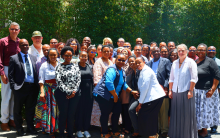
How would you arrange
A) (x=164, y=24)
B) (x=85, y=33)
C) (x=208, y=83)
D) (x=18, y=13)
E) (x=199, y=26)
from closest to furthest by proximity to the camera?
1. (x=208, y=83)
2. (x=18, y=13)
3. (x=85, y=33)
4. (x=199, y=26)
5. (x=164, y=24)

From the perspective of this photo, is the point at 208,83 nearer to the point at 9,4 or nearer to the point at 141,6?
the point at 141,6

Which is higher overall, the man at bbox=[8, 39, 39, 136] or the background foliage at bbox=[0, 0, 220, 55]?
the background foliage at bbox=[0, 0, 220, 55]

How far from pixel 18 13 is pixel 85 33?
377 centimetres

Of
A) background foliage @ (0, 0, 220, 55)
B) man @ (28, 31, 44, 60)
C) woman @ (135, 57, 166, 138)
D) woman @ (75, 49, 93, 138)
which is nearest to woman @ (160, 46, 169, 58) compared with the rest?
woman @ (135, 57, 166, 138)

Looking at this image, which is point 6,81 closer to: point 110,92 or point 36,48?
point 36,48

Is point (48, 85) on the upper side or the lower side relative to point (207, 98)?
upper

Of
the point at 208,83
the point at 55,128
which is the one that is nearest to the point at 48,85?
the point at 55,128

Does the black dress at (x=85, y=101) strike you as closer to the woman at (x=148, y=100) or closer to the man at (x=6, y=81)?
the woman at (x=148, y=100)

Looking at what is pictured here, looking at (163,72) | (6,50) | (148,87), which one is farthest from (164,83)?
(6,50)

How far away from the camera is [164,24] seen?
1756 cm

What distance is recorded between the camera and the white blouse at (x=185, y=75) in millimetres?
5639

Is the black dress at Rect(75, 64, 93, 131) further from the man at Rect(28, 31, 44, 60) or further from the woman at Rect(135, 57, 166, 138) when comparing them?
the man at Rect(28, 31, 44, 60)

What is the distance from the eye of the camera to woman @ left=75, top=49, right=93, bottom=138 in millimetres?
5973

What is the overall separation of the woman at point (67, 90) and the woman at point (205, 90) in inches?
133
